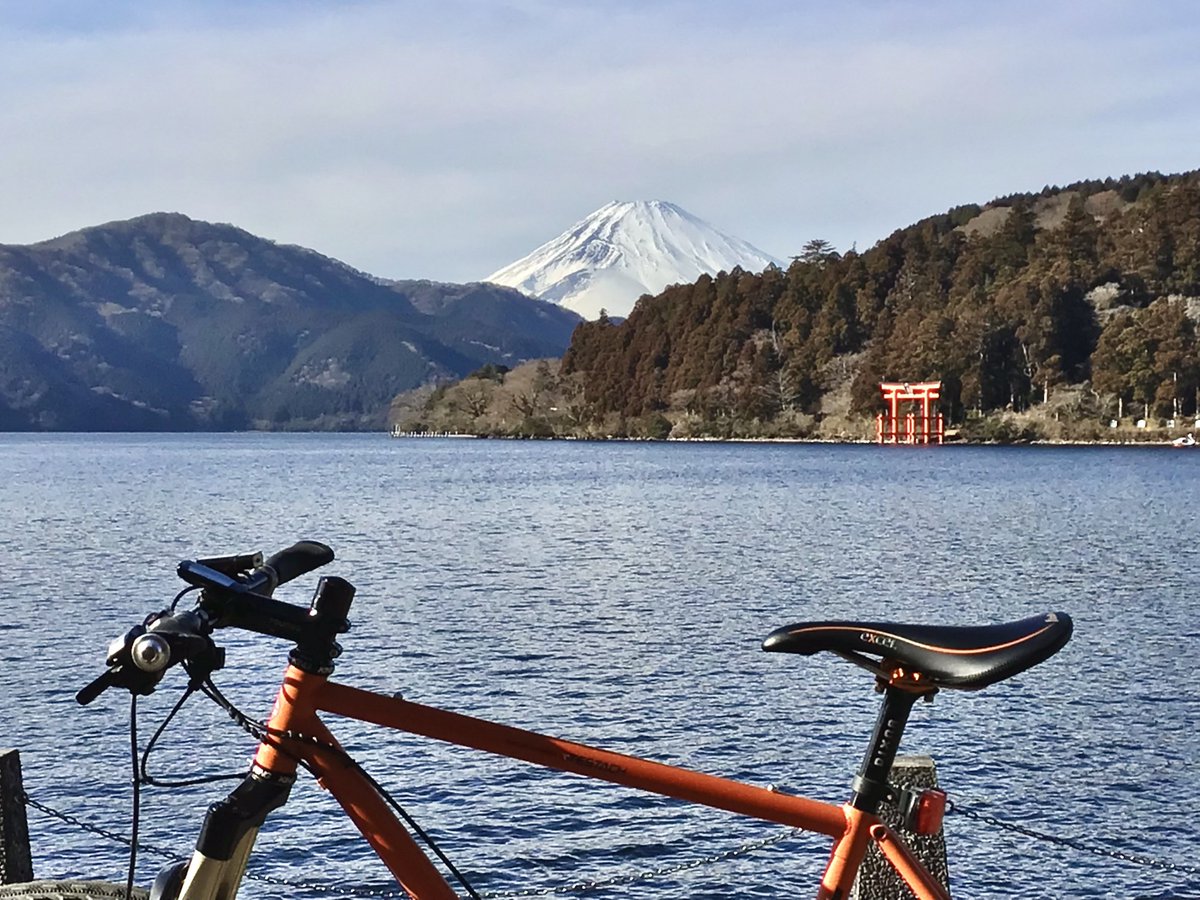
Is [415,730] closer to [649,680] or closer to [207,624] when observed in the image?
[207,624]

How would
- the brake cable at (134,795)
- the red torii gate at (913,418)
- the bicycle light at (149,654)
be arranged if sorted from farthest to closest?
the red torii gate at (913,418) < the brake cable at (134,795) < the bicycle light at (149,654)

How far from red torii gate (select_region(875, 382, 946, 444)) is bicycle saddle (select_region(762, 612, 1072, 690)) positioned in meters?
140

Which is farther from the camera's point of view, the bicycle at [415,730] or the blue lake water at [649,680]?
the blue lake water at [649,680]

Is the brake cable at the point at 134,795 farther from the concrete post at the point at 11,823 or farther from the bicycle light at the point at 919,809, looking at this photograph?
the concrete post at the point at 11,823

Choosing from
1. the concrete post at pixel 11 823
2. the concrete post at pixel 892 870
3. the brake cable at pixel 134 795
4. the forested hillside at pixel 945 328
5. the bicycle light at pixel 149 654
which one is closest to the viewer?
the bicycle light at pixel 149 654

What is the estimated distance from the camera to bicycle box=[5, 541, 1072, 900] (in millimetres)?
3121

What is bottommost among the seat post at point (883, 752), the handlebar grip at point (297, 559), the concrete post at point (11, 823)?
the concrete post at point (11, 823)

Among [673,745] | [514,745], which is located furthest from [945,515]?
[514,745]

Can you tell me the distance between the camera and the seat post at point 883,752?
3.36 meters

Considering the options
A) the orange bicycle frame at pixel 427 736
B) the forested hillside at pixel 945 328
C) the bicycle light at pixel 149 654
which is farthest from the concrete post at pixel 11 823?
the forested hillside at pixel 945 328

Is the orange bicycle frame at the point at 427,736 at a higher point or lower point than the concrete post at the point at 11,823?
higher

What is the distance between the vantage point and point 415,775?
1350 centimetres

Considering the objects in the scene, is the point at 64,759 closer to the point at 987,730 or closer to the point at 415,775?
the point at 415,775

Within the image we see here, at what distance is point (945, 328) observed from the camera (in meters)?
144
